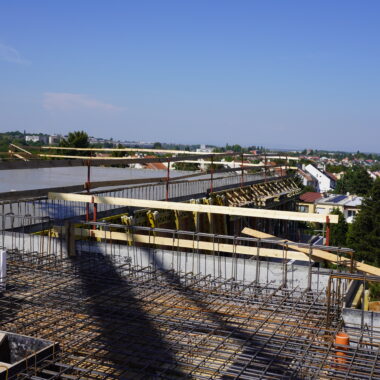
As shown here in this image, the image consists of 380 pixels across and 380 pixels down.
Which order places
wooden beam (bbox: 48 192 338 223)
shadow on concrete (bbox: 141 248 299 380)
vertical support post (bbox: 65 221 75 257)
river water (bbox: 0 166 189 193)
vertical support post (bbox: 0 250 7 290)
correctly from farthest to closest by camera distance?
1. river water (bbox: 0 166 189 193)
2. vertical support post (bbox: 65 221 75 257)
3. wooden beam (bbox: 48 192 338 223)
4. vertical support post (bbox: 0 250 7 290)
5. shadow on concrete (bbox: 141 248 299 380)

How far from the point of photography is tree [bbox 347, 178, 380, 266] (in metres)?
35.2

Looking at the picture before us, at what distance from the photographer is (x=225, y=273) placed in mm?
8477

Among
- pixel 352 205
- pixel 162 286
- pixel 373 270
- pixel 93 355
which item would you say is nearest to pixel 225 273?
pixel 162 286

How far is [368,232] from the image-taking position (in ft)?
121

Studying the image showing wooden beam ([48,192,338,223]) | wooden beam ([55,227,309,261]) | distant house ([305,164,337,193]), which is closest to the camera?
wooden beam ([48,192,338,223])

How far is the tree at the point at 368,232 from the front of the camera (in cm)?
3525

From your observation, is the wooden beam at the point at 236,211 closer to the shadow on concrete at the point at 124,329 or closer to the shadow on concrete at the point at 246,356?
the shadow on concrete at the point at 124,329

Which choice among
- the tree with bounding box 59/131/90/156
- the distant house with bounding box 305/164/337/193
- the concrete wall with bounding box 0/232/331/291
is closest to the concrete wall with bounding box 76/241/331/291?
the concrete wall with bounding box 0/232/331/291

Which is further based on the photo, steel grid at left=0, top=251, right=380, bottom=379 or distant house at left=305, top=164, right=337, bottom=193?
distant house at left=305, top=164, right=337, bottom=193

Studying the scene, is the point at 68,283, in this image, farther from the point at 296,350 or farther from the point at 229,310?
the point at 296,350

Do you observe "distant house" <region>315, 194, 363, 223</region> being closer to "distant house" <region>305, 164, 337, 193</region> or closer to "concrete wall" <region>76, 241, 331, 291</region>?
"concrete wall" <region>76, 241, 331, 291</region>

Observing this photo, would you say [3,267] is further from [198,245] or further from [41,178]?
[41,178]

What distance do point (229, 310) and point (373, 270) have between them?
96.5 inches

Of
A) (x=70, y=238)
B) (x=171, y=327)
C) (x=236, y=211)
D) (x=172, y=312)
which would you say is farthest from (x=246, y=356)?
(x=70, y=238)
